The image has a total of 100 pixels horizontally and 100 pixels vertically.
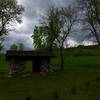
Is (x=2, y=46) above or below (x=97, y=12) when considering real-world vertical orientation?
below

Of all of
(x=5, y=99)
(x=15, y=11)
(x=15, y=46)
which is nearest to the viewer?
(x=5, y=99)

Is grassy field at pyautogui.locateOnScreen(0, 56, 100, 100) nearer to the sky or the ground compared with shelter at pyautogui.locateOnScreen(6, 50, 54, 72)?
nearer to the ground

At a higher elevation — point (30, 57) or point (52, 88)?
point (30, 57)

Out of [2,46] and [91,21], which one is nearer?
[91,21]

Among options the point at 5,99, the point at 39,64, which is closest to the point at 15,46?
the point at 39,64

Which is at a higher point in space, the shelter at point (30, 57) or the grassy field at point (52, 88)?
the shelter at point (30, 57)

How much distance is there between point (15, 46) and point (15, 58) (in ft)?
295

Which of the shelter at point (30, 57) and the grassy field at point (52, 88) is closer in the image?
the grassy field at point (52, 88)

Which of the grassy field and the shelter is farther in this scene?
the shelter

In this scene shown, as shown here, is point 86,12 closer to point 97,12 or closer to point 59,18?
point 97,12

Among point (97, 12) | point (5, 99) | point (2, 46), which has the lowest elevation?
point (5, 99)

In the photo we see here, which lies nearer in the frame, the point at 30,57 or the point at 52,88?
the point at 52,88

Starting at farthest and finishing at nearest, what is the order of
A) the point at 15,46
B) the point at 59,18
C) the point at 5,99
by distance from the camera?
the point at 15,46
the point at 59,18
the point at 5,99

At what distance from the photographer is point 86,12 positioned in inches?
1797
